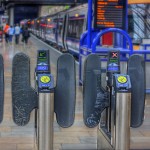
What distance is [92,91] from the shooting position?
5301 millimetres

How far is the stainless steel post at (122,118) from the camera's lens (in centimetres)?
480

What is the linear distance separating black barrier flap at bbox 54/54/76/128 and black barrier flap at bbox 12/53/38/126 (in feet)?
0.88

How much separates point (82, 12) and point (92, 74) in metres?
18.2

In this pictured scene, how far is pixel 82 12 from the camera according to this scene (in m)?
23.3

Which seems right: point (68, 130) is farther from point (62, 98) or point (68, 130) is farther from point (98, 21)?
Answer: point (98, 21)

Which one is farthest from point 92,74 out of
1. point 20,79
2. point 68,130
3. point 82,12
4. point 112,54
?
point 82,12

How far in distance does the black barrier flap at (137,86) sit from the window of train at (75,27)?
17.9 m

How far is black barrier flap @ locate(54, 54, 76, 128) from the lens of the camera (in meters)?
5.18

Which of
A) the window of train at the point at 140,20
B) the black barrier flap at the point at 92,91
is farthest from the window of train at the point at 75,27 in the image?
the black barrier flap at the point at 92,91

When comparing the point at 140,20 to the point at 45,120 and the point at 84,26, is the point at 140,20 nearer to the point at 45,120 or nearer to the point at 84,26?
the point at 84,26

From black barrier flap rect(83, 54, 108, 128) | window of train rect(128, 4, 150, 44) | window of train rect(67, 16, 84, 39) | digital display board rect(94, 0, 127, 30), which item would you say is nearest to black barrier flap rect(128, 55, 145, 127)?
black barrier flap rect(83, 54, 108, 128)

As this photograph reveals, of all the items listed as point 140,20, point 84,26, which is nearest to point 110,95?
point 140,20

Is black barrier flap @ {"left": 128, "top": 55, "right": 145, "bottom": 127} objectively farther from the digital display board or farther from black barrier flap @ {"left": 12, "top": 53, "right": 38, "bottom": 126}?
the digital display board

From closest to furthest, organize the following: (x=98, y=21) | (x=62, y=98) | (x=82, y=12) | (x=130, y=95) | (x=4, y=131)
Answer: (x=130, y=95), (x=62, y=98), (x=4, y=131), (x=98, y=21), (x=82, y=12)
